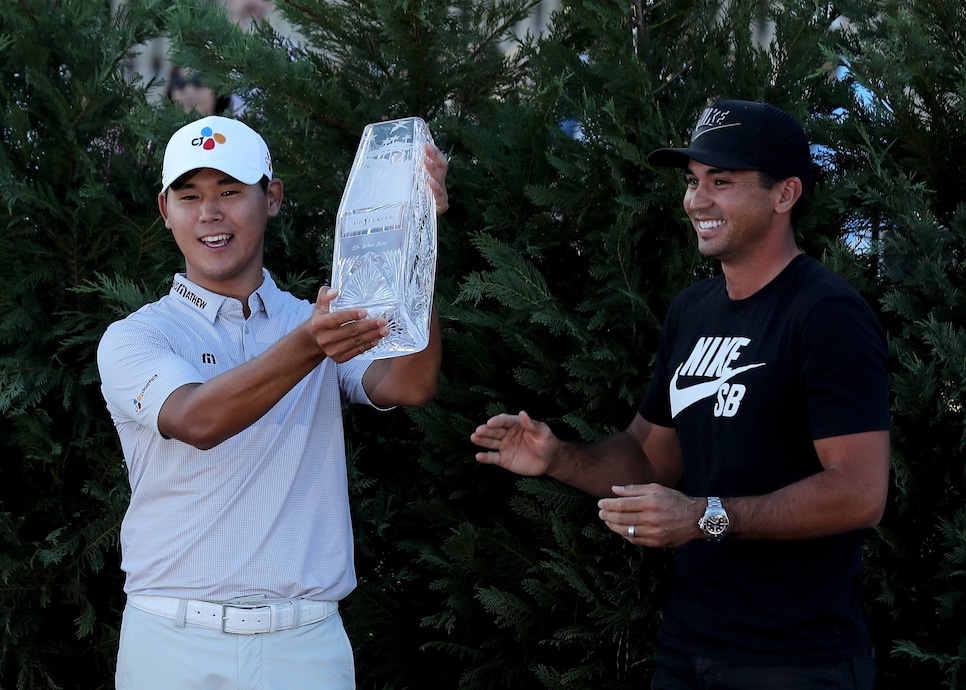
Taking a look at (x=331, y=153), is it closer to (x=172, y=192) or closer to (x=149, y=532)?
(x=172, y=192)

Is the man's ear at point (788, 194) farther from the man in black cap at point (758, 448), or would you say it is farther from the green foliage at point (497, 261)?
the green foliage at point (497, 261)

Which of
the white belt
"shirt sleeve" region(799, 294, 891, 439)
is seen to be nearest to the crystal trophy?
the white belt

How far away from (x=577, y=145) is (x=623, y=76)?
0.28 metres

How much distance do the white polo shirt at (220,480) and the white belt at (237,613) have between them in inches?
0.9

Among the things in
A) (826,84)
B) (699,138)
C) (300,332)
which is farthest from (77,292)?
(826,84)

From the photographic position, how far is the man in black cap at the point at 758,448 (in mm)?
2295

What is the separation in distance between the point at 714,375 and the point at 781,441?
0.23 m

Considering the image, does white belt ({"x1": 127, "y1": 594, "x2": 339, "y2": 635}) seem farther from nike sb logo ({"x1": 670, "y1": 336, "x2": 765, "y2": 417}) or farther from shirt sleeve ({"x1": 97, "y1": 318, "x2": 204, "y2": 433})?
nike sb logo ({"x1": 670, "y1": 336, "x2": 765, "y2": 417})

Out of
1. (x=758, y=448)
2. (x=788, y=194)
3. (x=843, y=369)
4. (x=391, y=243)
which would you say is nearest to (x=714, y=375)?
(x=758, y=448)

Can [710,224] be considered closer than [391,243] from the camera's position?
No

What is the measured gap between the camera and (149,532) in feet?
8.46

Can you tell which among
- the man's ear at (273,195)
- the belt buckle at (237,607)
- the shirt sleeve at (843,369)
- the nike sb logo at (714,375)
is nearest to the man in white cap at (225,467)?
the belt buckle at (237,607)

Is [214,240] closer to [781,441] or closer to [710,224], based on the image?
[710,224]

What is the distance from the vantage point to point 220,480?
Answer: 2537 millimetres
